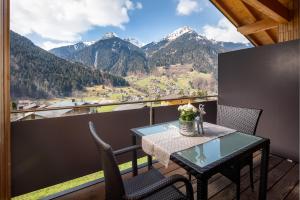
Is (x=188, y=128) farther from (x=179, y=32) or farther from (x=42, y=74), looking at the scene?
(x=179, y=32)

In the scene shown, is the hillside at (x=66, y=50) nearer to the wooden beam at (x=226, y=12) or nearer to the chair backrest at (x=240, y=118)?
the chair backrest at (x=240, y=118)

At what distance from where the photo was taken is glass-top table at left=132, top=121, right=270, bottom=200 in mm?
1083

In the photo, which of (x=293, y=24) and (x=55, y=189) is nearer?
(x=55, y=189)

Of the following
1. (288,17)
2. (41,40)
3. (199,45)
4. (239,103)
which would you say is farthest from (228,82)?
(41,40)

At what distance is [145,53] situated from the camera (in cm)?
489

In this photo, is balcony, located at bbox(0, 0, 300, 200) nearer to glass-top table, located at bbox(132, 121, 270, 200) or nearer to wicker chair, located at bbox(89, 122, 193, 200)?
glass-top table, located at bbox(132, 121, 270, 200)

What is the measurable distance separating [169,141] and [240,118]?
3.70 feet

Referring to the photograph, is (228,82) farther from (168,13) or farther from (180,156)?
(168,13)

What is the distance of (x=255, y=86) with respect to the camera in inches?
128

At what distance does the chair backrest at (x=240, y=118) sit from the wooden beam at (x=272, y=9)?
6.77 ft

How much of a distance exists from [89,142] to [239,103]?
2897 mm

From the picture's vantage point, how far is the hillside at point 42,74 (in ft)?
6.19

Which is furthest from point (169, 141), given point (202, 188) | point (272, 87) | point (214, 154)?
point (272, 87)

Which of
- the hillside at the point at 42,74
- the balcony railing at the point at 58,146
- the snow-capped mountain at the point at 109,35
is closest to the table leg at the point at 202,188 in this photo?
the balcony railing at the point at 58,146
